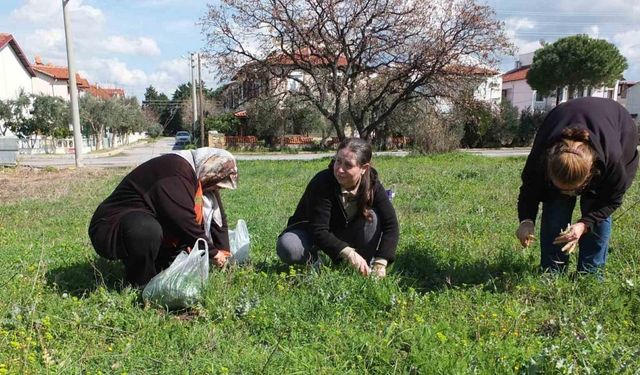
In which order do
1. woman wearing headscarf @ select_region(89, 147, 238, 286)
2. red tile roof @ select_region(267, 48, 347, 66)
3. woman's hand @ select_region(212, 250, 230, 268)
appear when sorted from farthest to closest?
red tile roof @ select_region(267, 48, 347, 66) → woman's hand @ select_region(212, 250, 230, 268) → woman wearing headscarf @ select_region(89, 147, 238, 286)

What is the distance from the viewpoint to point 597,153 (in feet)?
9.48

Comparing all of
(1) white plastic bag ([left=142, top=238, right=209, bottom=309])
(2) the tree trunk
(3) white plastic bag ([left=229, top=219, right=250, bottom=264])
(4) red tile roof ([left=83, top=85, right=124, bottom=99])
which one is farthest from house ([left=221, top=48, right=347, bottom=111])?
(4) red tile roof ([left=83, top=85, right=124, bottom=99])

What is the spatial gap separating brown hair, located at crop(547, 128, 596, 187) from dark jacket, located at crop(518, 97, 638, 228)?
0.05m

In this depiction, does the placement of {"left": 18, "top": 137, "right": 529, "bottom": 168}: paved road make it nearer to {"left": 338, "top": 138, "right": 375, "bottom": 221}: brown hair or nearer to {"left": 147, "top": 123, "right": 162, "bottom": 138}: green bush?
{"left": 338, "top": 138, "right": 375, "bottom": 221}: brown hair

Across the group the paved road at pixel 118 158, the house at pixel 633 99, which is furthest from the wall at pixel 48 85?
the house at pixel 633 99

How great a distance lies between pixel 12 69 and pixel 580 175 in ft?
154

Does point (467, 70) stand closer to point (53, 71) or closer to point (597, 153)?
point (597, 153)

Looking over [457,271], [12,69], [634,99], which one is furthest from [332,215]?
[634,99]

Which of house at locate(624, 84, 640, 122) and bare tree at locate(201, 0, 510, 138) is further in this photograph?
house at locate(624, 84, 640, 122)

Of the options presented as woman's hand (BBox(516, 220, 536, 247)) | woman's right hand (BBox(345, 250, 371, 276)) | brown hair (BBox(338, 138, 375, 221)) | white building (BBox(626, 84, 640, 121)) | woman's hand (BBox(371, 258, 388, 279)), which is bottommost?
woman's hand (BBox(371, 258, 388, 279))

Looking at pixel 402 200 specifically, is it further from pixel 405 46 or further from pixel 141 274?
pixel 405 46

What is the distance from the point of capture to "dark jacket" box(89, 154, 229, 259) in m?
3.26

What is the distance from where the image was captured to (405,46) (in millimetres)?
18797

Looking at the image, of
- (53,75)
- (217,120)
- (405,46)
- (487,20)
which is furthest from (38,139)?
(487,20)
